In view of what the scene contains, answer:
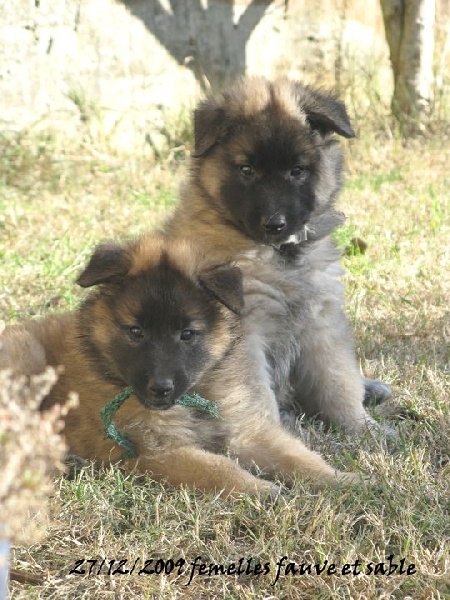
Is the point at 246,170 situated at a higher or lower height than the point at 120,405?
higher

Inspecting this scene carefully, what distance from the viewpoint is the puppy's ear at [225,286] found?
299 centimetres

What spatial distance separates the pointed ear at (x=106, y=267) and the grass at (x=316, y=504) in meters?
0.62

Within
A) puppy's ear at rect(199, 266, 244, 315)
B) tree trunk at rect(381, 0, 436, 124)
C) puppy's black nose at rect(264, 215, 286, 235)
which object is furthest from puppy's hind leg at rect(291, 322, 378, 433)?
tree trunk at rect(381, 0, 436, 124)

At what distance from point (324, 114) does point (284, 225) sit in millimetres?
515

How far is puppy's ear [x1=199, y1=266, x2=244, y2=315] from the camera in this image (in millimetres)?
2992

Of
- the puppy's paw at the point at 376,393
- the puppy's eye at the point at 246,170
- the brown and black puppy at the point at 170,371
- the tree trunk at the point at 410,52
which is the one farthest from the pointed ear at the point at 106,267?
the tree trunk at the point at 410,52

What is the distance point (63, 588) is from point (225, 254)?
1584 mm

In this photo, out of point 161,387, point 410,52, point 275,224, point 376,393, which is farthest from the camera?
point 410,52

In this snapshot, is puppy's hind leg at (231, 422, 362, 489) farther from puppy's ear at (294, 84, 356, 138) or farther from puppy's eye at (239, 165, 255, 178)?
puppy's ear at (294, 84, 356, 138)

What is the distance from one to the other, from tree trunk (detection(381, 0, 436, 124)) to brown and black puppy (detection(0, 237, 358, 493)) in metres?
6.00

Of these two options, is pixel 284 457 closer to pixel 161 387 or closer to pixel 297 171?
pixel 161 387

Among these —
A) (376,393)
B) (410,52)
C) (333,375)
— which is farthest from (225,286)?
(410,52)

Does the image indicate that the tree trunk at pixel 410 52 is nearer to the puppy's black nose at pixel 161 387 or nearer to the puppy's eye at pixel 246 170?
the puppy's eye at pixel 246 170

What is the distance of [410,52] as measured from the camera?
28.6 feet
